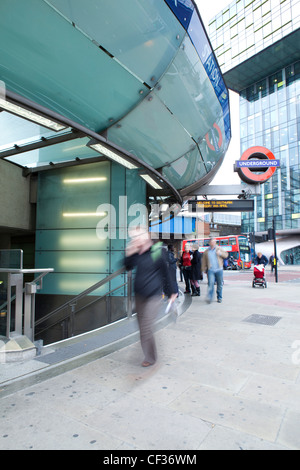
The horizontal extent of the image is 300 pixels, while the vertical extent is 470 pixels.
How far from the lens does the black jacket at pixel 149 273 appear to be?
330 cm

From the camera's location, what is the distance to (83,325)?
8.52 meters

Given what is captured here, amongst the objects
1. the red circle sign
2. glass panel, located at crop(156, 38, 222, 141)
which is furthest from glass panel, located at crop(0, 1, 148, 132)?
the red circle sign

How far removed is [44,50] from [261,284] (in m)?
11.5

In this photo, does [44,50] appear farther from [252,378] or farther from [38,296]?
[38,296]

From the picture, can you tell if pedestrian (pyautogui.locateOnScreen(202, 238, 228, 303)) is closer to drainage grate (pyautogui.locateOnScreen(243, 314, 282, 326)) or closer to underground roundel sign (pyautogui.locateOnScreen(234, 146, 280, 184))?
drainage grate (pyautogui.locateOnScreen(243, 314, 282, 326))

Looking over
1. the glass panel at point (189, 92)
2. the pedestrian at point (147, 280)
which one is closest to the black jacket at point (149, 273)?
the pedestrian at point (147, 280)

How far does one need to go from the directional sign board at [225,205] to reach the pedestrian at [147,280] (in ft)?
28.8

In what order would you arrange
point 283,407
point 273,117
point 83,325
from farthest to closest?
point 273,117 → point 83,325 → point 283,407

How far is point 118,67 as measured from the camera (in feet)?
16.1

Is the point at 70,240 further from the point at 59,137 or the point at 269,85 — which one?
the point at 269,85

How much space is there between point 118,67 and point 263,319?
5703 mm

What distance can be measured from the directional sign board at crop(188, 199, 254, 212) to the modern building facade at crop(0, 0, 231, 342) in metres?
0.88

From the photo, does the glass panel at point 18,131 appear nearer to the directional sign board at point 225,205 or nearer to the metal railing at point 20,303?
the metal railing at point 20,303

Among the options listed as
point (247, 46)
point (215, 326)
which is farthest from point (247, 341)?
point (247, 46)
